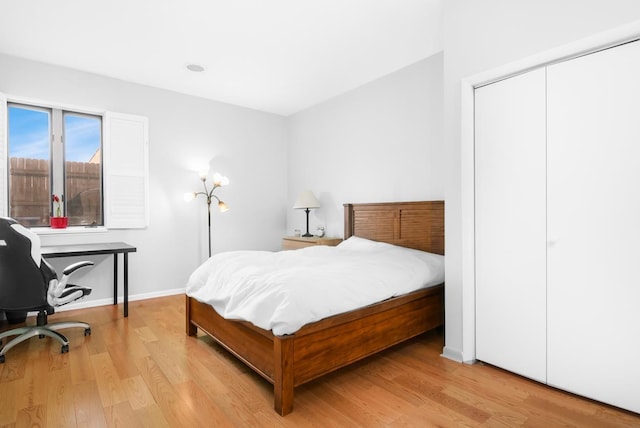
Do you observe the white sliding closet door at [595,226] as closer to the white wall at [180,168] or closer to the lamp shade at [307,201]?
the lamp shade at [307,201]

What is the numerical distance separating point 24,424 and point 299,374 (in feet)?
4.57

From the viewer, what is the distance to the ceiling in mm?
2613

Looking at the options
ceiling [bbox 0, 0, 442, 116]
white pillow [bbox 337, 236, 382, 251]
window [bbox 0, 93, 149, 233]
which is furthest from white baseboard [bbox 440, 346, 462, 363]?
window [bbox 0, 93, 149, 233]

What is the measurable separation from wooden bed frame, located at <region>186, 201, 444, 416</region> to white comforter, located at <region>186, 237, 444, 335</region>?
0.25 ft

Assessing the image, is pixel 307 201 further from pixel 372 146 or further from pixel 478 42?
pixel 478 42

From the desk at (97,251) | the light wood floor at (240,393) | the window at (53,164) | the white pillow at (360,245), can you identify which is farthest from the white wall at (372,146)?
the window at (53,164)

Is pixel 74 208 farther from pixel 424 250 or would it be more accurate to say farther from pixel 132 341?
pixel 424 250

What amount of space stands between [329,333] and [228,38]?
267 centimetres

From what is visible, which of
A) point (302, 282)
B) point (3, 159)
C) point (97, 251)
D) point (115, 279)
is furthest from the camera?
point (115, 279)

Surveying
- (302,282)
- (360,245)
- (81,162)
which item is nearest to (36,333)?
(81,162)

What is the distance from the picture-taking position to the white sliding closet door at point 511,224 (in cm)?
210

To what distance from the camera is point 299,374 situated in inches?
74.0

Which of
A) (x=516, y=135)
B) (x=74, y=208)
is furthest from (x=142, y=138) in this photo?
(x=516, y=135)

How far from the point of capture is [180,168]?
174 inches
